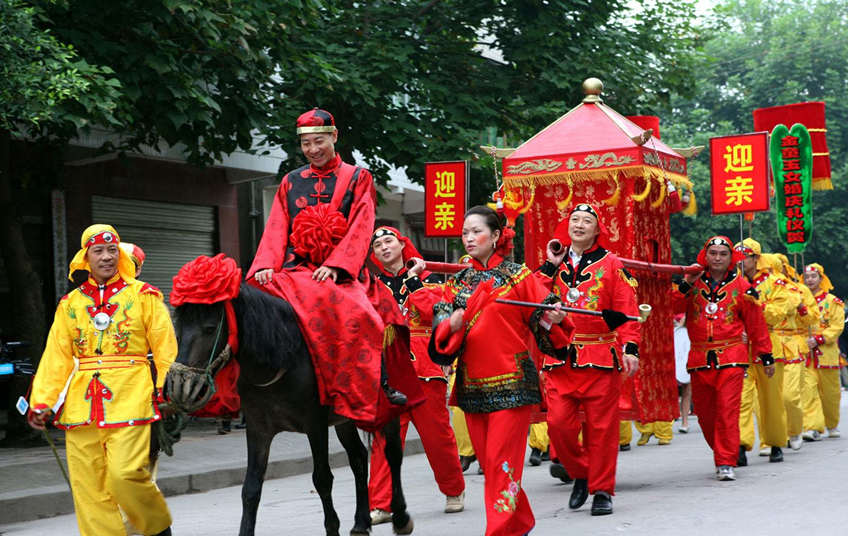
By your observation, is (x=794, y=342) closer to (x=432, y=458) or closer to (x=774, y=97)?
(x=432, y=458)

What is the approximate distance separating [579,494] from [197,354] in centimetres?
365

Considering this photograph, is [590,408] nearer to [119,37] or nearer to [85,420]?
[85,420]

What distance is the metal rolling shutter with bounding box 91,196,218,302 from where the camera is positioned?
692 inches

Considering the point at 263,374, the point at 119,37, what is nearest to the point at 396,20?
the point at 119,37

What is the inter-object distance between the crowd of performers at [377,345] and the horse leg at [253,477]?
433 millimetres

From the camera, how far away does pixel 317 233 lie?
22.3 feet

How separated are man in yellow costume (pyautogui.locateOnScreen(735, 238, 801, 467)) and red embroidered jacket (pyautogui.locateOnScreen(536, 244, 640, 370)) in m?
2.88

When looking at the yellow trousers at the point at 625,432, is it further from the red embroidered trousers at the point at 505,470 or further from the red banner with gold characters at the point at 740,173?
the red embroidered trousers at the point at 505,470

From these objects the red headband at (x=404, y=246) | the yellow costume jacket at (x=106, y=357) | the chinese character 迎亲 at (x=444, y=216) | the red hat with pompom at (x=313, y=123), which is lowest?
the yellow costume jacket at (x=106, y=357)

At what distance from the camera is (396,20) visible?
1680 centimetres

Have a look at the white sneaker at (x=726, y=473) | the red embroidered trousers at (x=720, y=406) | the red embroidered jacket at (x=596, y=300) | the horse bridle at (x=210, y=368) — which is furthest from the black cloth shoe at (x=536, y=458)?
the horse bridle at (x=210, y=368)

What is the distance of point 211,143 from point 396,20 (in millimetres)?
4184

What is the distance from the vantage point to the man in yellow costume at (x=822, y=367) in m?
13.6

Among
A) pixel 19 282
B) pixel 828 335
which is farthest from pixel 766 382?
pixel 19 282
